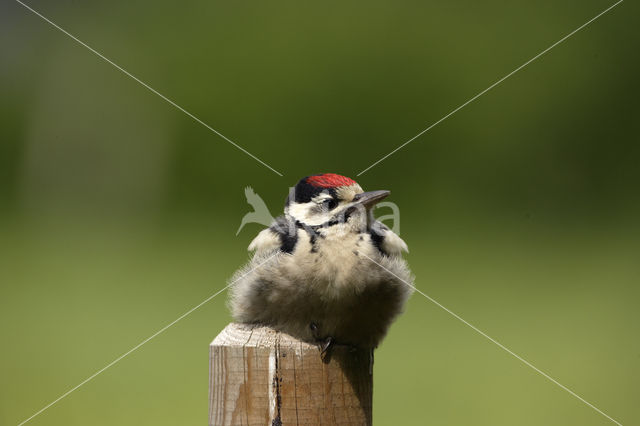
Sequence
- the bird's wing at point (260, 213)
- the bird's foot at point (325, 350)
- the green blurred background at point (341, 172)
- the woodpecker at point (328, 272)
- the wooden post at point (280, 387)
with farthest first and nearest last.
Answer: the green blurred background at point (341, 172)
the bird's wing at point (260, 213)
the woodpecker at point (328, 272)
the bird's foot at point (325, 350)
the wooden post at point (280, 387)

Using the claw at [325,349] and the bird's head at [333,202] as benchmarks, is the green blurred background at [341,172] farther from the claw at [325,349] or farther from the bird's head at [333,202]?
the claw at [325,349]

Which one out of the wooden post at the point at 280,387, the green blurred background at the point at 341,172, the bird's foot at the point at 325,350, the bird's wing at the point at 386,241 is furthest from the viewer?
the green blurred background at the point at 341,172

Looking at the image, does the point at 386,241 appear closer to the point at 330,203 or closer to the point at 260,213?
the point at 330,203

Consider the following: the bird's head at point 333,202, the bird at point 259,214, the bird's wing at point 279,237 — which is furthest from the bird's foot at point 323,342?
the bird at point 259,214

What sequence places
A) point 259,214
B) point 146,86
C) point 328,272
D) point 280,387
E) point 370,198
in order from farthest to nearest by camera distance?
1. point 146,86
2. point 259,214
3. point 370,198
4. point 328,272
5. point 280,387

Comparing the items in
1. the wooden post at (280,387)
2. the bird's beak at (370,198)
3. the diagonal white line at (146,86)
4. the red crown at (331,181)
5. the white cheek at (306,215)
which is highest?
the diagonal white line at (146,86)

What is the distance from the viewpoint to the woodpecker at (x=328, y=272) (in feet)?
9.04

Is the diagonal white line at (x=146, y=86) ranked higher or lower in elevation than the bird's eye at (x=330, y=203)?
higher

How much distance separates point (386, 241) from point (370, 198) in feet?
0.63

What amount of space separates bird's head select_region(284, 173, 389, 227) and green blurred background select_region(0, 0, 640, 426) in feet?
9.03

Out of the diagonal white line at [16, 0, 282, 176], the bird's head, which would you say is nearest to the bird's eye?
the bird's head

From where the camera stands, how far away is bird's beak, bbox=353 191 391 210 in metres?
2.94

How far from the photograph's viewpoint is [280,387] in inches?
87.7

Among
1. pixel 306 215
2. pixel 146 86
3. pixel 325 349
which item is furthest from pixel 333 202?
pixel 146 86
